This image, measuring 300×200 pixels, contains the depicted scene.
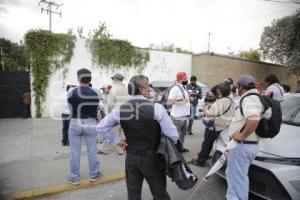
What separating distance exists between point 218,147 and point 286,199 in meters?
1.31

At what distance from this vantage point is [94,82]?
13.1 m

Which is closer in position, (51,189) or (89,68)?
(51,189)

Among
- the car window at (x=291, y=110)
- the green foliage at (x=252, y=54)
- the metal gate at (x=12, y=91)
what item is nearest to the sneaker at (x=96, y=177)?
the car window at (x=291, y=110)

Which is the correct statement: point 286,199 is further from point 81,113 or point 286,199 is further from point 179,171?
point 81,113

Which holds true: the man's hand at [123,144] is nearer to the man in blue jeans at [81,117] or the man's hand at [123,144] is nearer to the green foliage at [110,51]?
the man in blue jeans at [81,117]

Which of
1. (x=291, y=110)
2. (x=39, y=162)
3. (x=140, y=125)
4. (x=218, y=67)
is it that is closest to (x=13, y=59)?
(x=218, y=67)

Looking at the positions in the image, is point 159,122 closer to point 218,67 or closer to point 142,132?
point 142,132

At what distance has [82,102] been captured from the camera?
4340 mm

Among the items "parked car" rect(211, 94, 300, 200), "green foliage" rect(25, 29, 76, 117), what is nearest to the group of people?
"parked car" rect(211, 94, 300, 200)

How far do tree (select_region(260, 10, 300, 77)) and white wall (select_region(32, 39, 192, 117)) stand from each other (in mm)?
7965

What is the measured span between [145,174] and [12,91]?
413 inches

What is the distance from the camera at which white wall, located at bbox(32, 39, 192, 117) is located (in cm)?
1214

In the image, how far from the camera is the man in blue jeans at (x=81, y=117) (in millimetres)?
4312

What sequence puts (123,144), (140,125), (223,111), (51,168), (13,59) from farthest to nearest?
(13,59) → (51,168) → (223,111) → (123,144) → (140,125)
